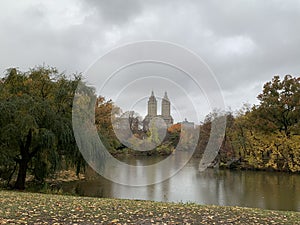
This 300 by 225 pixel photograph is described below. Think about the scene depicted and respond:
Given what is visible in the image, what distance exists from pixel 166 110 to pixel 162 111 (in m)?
0.22

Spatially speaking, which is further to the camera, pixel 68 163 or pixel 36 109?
pixel 68 163

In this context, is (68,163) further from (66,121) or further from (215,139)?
(215,139)

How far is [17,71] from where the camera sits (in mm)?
11992

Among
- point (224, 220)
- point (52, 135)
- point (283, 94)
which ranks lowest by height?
point (224, 220)

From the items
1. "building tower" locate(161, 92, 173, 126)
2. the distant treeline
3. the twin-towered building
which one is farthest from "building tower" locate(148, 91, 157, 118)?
the distant treeline

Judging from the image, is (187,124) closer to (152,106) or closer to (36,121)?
(152,106)

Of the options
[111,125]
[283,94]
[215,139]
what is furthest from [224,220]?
[283,94]

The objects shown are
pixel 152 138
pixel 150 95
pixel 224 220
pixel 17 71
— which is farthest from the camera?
pixel 152 138

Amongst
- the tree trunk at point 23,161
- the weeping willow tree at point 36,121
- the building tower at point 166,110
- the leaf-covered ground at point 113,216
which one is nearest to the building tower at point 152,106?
the building tower at point 166,110

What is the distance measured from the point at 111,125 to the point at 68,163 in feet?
17.7

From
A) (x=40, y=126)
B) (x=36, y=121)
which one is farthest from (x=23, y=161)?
(x=36, y=121)

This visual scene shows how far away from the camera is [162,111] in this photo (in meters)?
12.5

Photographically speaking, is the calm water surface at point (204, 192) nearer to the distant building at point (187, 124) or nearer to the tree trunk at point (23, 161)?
the tree trunk at point (23, 161)

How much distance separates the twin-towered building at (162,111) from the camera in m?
11.6
